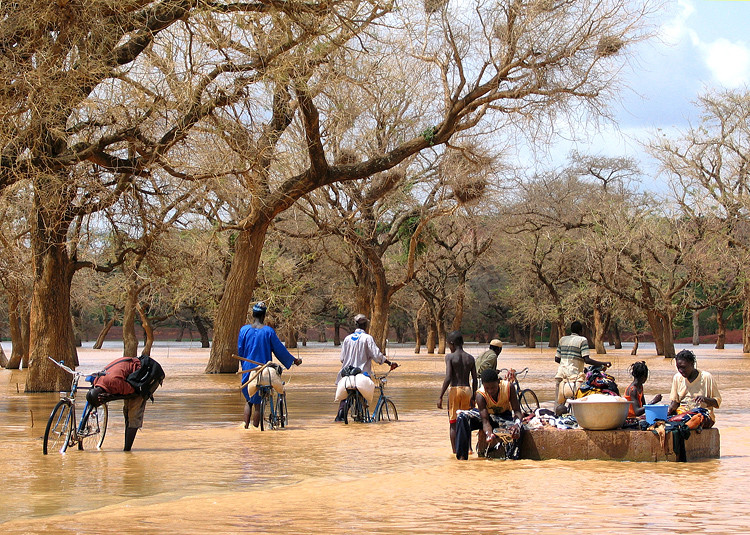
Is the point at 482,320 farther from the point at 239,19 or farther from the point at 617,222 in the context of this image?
the point at 239,19

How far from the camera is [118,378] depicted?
11898 mm

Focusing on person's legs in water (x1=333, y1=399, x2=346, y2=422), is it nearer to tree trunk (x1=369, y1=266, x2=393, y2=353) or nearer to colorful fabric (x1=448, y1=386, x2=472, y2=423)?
colorful fabric (x1=448, y1=386, x2=472, y2=423)

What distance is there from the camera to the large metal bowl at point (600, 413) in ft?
36.8

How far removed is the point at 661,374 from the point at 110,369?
82.4 feet

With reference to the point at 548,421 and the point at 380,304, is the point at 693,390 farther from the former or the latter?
the point at 380,304

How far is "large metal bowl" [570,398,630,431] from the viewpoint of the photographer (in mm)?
11211

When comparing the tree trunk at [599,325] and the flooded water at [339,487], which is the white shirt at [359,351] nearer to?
the flooded water at [339,487]

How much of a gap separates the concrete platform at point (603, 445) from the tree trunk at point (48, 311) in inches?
535

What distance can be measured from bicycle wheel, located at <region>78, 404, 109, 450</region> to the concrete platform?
504 centimetres

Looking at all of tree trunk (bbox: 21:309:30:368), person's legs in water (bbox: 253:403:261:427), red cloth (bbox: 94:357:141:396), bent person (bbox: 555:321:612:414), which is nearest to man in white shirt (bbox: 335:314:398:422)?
person's legs in water (bbox: 253:403:261:427)

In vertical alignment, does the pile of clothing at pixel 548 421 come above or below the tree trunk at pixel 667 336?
below

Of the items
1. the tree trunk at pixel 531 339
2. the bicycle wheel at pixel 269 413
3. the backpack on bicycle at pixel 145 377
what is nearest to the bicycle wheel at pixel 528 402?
the bicycle wheel at pixel 269 413

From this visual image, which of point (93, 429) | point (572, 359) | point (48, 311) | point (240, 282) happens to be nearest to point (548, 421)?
point (572, 359)

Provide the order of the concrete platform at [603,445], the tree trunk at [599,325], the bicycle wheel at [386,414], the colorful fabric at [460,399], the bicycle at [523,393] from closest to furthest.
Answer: the concrete platform at [603,445] → the colorful fabric at [460,399] → the bicycle at [523,393] → the bicycle wheel at [386,414] → the tree trunk at [599,325]
